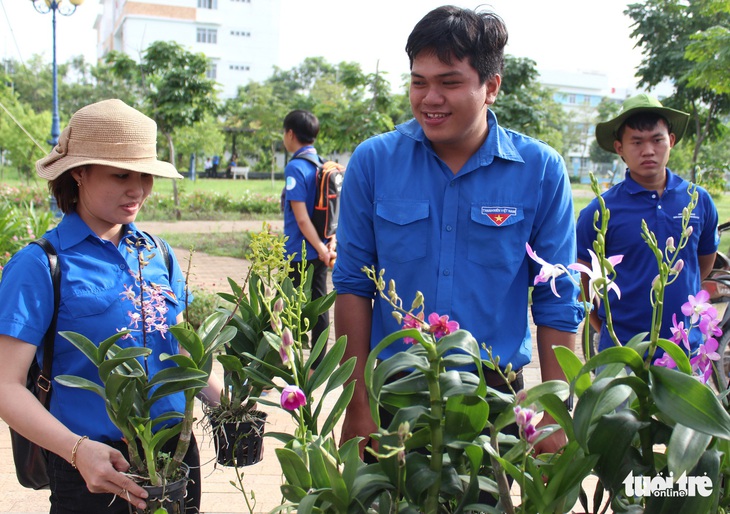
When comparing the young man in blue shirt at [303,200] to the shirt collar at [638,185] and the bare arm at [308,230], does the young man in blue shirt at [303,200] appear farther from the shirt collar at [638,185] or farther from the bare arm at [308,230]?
the shirt collar at [638,185]

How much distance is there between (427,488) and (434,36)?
119 cm

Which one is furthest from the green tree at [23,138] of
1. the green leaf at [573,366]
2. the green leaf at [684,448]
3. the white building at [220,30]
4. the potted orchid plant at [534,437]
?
the white building at [220,30]

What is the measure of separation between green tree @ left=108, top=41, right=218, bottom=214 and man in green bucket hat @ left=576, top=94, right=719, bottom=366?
12447mm

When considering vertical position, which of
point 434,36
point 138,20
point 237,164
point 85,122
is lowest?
point 237,164

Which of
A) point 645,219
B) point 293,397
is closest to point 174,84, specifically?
point 645,219

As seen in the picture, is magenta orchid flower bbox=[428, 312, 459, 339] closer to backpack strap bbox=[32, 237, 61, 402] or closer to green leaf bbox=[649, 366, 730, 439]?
green leaf bbox=[649, 366, 730, 439]

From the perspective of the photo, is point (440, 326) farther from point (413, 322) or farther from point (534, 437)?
point (534, 437)

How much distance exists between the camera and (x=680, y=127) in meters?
2.98

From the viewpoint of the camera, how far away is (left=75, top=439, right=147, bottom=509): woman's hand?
54.2 inches

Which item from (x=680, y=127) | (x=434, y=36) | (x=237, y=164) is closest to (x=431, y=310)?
(x=434, y=36)

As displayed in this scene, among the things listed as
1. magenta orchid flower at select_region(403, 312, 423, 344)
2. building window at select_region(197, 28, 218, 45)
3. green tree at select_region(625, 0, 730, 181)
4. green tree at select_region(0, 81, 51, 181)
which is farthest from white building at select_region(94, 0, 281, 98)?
magenta orchid flower at select_region(403, 312, 423, 344)

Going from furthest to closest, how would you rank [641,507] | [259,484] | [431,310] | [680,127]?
[259,484] < [680,127] < [431,310] < [641,507]

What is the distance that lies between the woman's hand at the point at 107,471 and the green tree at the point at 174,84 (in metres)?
13.4

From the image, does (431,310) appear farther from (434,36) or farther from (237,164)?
(237,164)
